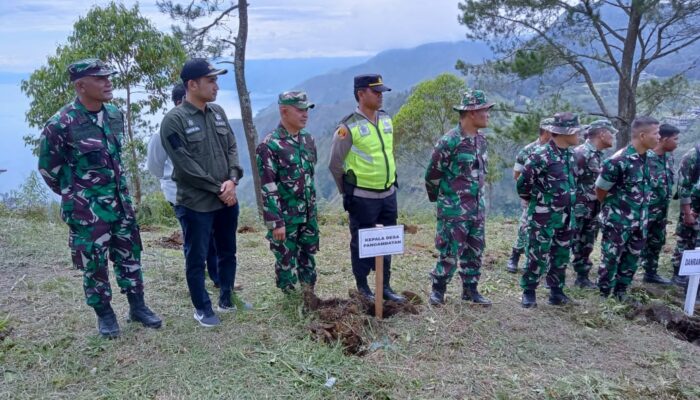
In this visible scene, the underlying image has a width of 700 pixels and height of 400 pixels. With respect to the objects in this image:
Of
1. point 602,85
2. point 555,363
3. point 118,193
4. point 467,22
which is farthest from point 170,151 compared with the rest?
point 602,85

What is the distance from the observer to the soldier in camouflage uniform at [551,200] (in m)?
4.54

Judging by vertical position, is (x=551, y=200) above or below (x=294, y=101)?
below

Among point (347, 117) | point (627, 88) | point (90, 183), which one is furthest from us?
point (627, 88)

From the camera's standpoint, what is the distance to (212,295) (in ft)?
16.4

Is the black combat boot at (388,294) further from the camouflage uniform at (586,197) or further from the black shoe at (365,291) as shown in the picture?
the camouflage uniform at (586,197)

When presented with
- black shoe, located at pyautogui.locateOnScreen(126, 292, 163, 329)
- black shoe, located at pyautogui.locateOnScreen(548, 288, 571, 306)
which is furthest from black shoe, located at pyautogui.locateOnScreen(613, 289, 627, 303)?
black shoe, located at pyautogui.locateOnScreen(126, 292, 163, 329)

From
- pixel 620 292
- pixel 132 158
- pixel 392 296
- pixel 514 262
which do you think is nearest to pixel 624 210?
pixel 620 292

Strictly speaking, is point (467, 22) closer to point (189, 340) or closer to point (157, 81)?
point (157, 81)

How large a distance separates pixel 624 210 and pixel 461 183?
1830 millimetres

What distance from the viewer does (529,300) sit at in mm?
4871

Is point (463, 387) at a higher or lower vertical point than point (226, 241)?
lower

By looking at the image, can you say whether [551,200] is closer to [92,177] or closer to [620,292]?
[620,292]

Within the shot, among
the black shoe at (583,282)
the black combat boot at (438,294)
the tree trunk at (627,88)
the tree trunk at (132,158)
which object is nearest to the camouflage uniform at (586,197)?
the black shoe at (583,282)

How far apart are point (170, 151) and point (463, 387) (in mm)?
2602
